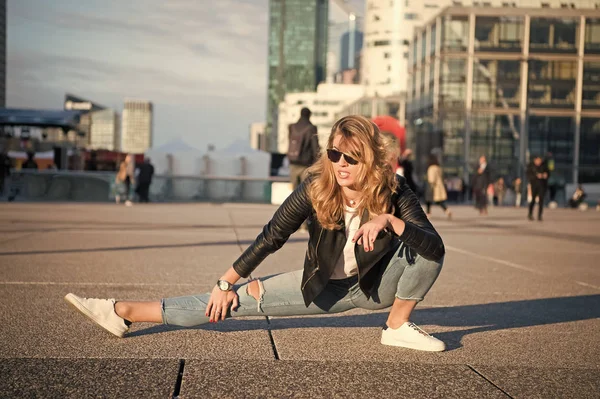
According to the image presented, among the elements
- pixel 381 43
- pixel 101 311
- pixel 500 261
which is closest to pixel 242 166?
pixel 500 261

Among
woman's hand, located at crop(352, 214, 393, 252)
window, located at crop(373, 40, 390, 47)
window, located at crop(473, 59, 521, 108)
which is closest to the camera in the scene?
woman's hand, located at crop(352, 214, 393, 252)

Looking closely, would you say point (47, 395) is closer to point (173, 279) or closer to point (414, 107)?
point (173, 279)

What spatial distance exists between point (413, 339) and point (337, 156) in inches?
43.0

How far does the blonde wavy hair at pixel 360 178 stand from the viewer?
13.6ft

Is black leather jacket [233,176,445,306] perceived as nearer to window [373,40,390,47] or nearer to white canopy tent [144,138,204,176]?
white canopy tent [144,138,204,176]

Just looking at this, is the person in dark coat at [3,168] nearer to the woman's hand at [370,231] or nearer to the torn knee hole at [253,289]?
the torn knee hole at [253,289]

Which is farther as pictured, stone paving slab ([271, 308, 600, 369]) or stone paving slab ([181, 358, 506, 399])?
stone paving slab ([271, 308, 600, 369])

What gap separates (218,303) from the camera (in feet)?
14.1

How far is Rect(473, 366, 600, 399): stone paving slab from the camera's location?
3.62 m

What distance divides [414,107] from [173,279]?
Answer: 8301 cm

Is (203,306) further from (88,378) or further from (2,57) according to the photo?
(2,57)

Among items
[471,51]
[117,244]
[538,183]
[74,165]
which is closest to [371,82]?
[471,51]

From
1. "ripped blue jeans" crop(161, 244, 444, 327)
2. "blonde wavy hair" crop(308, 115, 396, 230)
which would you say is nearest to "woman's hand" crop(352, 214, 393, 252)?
"blonde wavy hair" crop(308, 115, 396, 230)

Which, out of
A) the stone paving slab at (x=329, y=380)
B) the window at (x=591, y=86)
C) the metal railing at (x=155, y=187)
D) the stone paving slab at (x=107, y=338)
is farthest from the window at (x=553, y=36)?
the stone paving slab at (x=329, y=380)
